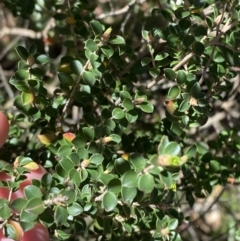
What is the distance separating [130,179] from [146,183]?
0.09ft

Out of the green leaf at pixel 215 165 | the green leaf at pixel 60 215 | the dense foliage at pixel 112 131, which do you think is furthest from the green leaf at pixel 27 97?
the green leaf at pixel 215 165

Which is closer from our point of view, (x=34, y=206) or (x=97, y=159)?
(x=34, y=206)

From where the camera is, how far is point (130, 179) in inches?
23.5

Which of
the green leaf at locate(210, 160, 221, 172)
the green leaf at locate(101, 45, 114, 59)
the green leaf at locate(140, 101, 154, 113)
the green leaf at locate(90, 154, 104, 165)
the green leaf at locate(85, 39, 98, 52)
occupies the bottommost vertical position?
the green leaf at locate(210, 160, 221, 172)

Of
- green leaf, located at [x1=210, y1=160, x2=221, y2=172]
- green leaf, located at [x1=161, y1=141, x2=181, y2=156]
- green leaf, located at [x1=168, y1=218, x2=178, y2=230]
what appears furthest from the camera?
green leaf, located at [x1=210, y1=160, x2=221, y2=172]

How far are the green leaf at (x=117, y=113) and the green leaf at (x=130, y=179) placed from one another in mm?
206

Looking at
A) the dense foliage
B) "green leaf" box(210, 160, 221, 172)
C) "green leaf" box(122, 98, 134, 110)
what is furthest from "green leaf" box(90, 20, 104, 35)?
"green leaf" box(210, 160, 221, 172)

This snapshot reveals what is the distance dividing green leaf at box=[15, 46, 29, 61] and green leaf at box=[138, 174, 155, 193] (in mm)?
322

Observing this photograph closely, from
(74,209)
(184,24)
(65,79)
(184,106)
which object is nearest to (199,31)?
(184,24)

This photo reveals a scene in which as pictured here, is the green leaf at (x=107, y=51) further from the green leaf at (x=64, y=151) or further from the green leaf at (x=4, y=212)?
the green leaf at (x=4, y=212)

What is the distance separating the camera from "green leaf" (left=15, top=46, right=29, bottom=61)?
781 millimetres

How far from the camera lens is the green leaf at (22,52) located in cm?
78

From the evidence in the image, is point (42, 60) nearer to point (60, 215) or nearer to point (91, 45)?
point (91, 45)

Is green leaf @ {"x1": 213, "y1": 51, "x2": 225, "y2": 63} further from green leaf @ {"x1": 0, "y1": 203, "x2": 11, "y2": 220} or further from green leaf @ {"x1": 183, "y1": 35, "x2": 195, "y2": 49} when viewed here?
green leaf @ {"x1": 0, "y1": 203, "x2": 11, "y2": 220}
